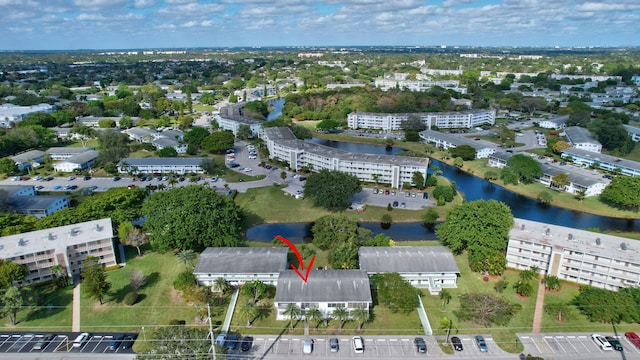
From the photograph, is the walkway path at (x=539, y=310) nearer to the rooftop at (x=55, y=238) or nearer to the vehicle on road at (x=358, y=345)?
the vehicle on road at (x=358, y=345)

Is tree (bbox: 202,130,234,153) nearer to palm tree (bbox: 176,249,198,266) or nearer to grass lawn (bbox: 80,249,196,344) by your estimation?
grass lawn (bbox: 80,249,196,344)

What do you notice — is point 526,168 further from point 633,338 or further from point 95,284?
point 95,284

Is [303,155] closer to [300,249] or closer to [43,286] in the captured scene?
[300,249]

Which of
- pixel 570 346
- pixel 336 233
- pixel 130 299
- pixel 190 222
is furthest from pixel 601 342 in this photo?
pixel 130 299

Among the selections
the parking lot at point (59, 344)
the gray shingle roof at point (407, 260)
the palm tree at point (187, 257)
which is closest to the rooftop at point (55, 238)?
the palm tree at point (187, 257)

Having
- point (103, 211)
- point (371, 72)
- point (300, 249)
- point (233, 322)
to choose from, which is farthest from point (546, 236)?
point (371, 72)

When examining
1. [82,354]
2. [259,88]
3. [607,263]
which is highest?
[259,88]

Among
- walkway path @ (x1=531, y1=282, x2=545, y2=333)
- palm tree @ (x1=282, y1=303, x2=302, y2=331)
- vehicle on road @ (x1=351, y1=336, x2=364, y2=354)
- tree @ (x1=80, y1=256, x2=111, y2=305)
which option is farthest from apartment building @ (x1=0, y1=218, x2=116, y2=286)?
walkway path @ (x1=531, y1=282, x2=545, y2=333)
